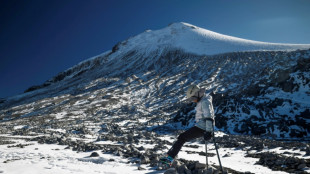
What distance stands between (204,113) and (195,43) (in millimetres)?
122839

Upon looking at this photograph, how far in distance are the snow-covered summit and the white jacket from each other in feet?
314

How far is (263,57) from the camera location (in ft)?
259

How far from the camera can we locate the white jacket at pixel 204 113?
21.7 ft

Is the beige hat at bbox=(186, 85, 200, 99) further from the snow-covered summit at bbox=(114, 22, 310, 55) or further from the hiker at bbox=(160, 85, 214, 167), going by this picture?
the snow-covered summit at bbox=(114, 22, 310, 55)

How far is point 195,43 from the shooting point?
12450cm

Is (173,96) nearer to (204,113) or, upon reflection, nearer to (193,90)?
(193,90)

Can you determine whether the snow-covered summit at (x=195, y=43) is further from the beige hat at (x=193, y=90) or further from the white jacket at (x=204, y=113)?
the white jacket at (x=204, y=113)

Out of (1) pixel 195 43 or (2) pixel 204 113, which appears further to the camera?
(1) pixel 195 43

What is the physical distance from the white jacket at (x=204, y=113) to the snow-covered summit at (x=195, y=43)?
95788 millimetres

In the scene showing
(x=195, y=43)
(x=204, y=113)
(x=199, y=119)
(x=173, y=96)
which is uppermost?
(x=195, y=43)

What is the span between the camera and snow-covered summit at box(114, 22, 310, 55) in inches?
3912

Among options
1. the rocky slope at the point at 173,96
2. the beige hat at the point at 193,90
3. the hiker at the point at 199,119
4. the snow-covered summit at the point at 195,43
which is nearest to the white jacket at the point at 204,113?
the hiker at the point at 199,119

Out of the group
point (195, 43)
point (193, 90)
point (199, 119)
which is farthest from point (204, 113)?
point (195, 43)

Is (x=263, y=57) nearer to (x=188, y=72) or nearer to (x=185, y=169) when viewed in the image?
(x=188, y=72)
